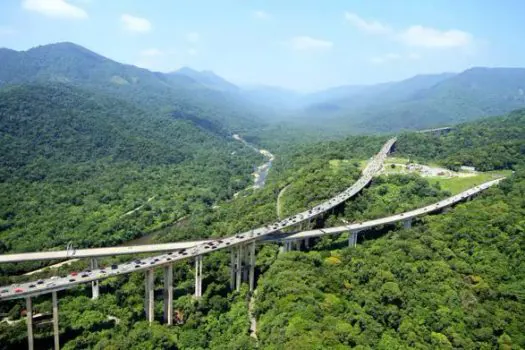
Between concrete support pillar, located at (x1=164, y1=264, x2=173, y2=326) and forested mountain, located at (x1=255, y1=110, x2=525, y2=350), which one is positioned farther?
concrete support pillar, located at (x1=164, y1=264, x2=173, y2=326)

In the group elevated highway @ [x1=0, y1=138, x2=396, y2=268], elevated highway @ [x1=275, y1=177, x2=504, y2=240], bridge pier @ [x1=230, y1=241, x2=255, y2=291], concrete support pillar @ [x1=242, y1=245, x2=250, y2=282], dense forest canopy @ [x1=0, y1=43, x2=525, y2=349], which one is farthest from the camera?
elevated highway @ [x1=275, y1=177, x2=504, y2=240]

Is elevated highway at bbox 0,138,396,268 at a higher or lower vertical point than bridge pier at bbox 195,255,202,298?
higher

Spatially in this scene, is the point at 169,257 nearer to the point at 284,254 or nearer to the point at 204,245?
the point at 204,245

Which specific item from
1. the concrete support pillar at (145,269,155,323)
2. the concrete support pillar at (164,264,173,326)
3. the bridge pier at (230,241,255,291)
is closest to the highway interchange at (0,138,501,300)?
the concrete support pillar at (145,269,155,323)

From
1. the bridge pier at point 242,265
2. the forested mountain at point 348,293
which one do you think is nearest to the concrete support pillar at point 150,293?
the forested mountain at point 348,293

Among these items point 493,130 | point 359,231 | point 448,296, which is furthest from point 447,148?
point 448,296

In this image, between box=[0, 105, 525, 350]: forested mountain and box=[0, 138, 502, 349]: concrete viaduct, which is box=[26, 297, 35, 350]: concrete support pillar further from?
box=[0, 105, 525, 350]: forested mountain

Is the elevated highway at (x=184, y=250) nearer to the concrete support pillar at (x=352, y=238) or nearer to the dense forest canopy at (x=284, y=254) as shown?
the concrete support pillar at (x=352, y=238)

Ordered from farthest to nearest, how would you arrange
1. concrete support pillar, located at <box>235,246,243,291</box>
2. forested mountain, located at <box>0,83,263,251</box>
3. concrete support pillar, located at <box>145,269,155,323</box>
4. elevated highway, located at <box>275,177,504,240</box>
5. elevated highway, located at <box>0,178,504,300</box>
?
forested mountain, located at <box>0,83,263,251</box>
elevated highway, located at <box>275,177,504,240</box>
concrete support pillar, located at <box>235,246,243,291</box>
concrete support pillar, located at <box>145,269,155,323</box>
elevated highway, located at <box>0,178,504,300</box>
